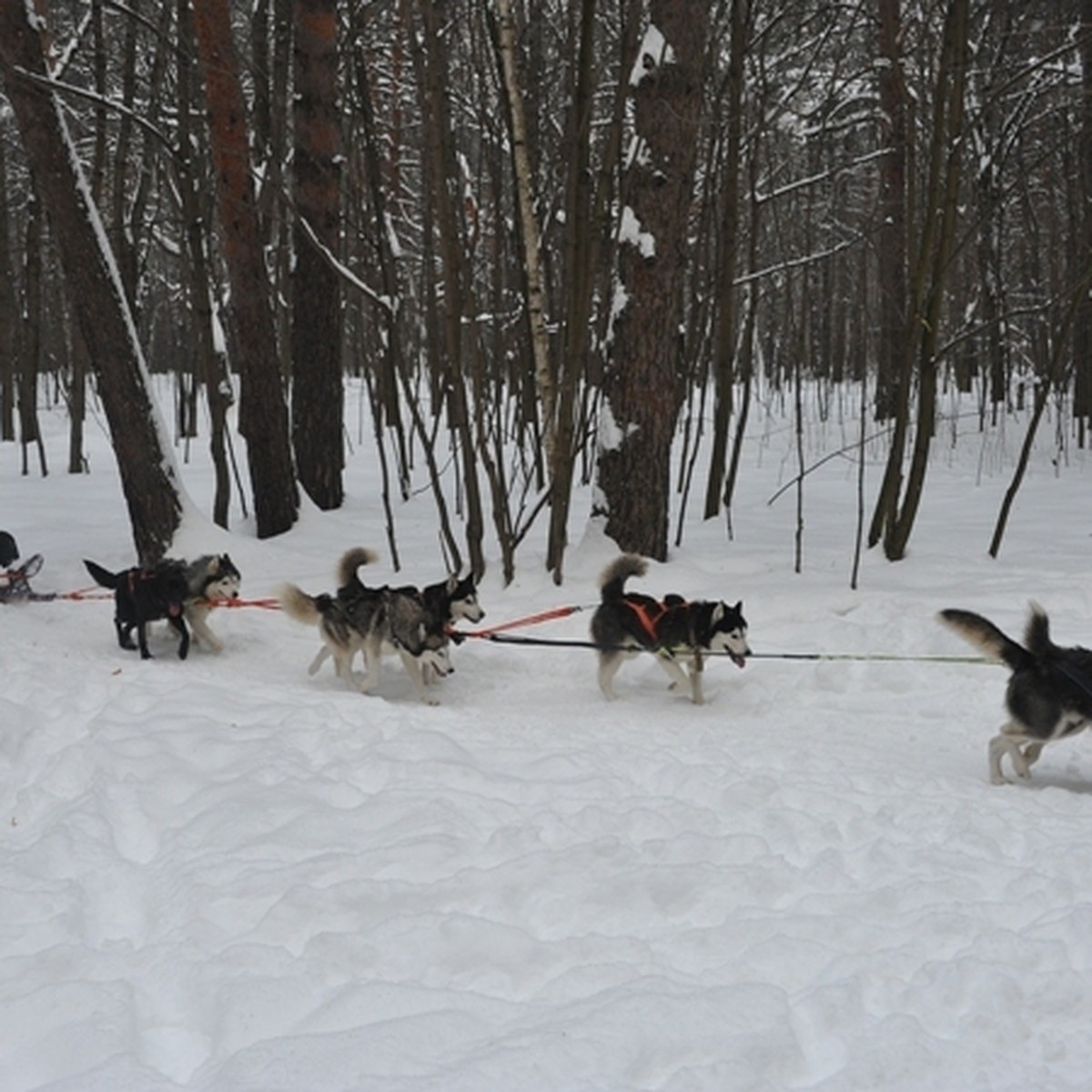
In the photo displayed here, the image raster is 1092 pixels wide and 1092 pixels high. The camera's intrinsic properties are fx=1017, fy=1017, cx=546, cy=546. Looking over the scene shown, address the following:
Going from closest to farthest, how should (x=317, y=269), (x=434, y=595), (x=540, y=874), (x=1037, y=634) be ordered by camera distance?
(x=540, y=874)
(x=1037, y=634)
(x=434, y=595)
(x=317, y=269)

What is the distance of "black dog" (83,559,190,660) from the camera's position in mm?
7270

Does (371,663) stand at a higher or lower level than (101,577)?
lower

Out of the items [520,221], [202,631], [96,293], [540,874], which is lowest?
[540,874]

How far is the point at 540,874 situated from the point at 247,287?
8.79 m

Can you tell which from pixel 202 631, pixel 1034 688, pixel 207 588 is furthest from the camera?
pixel 202 631

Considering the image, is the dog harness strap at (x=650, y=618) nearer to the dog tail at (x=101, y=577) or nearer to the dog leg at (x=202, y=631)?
the dog leg at (x=202, y=631)

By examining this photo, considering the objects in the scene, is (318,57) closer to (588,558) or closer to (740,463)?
(588,558)

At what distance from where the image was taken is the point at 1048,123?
60.5 ft

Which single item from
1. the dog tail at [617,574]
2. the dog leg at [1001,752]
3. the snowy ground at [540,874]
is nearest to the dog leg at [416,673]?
the snowy ground at [540,874]

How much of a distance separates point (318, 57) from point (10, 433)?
586 inches

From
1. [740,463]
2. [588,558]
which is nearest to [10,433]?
[740,463]

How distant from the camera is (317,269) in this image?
1223 centimetres

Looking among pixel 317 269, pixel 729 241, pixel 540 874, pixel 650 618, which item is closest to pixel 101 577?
pixel 650 618

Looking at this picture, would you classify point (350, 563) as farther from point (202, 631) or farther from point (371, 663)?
point (202, 631)
